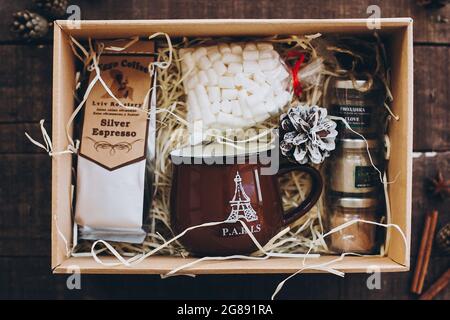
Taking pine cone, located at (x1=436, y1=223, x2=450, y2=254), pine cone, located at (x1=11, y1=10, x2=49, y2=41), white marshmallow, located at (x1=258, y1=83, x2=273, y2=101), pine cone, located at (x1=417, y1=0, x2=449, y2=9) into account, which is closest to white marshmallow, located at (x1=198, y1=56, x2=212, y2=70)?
white marshmallow, located at (x1=258, y1=83, x2=273, y2=101)

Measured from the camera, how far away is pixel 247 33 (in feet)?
2.98

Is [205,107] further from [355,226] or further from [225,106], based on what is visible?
[355,226]

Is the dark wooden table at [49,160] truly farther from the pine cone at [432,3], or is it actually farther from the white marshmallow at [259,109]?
the white marshmallow at [259,109]

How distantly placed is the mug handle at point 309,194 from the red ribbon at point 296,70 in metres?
0.16

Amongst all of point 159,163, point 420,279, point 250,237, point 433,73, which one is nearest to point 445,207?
point 420,279

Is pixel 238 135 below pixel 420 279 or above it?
above

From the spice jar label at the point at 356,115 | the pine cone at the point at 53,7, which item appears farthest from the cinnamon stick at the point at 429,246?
the pine cone at the point at 53,7

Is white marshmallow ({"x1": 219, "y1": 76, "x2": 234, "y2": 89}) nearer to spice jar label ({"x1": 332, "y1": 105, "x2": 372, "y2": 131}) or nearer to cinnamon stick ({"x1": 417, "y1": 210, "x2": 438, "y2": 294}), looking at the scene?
spice jar label ({"x1": 332, "y1": 105, "x2": 372, "y2": 131})

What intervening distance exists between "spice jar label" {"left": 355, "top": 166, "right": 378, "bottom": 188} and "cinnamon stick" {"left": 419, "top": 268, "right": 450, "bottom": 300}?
0.28 m

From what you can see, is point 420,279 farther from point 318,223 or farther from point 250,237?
point 250,237

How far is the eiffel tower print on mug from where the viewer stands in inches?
33.0

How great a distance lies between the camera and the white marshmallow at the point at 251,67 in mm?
921
